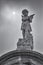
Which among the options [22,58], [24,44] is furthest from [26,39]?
[22,58]

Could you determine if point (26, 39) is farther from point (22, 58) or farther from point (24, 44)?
point (22, 58)

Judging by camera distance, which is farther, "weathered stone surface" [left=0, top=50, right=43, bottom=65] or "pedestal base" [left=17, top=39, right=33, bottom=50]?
"pedestal base" [left=17, top=39, right=33, bottom=50]

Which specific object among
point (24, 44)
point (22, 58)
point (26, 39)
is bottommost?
point (22, 58)

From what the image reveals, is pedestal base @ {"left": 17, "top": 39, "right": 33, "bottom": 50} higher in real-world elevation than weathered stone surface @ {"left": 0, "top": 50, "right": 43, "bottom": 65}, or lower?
higher

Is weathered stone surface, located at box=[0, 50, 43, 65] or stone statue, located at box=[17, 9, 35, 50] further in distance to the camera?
stone statue, located at box=[17, 9, 35, 50]

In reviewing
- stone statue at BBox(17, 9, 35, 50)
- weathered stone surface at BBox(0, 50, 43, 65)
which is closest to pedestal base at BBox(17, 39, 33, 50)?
stone statue at BBox(17, 9, 35, 50)

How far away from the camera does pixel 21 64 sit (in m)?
10.6

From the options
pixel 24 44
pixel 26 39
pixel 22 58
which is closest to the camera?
pixel 22 58

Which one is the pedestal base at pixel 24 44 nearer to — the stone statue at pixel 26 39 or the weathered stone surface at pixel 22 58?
the stone statue at pixel 26 39

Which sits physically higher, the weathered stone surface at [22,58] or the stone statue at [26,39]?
the stone statue at [26,39]

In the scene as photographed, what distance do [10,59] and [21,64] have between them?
738 millimetres

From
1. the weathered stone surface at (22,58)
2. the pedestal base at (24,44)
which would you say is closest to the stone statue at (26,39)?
the pedestal base at (24,44)

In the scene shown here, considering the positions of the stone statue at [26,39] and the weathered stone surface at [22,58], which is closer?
the weathered stone surface at [22,58]

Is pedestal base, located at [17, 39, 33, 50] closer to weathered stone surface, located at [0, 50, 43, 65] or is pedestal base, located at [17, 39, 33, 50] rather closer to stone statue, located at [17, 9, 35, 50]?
stone statue, located at [17, 9, 35, 50]
